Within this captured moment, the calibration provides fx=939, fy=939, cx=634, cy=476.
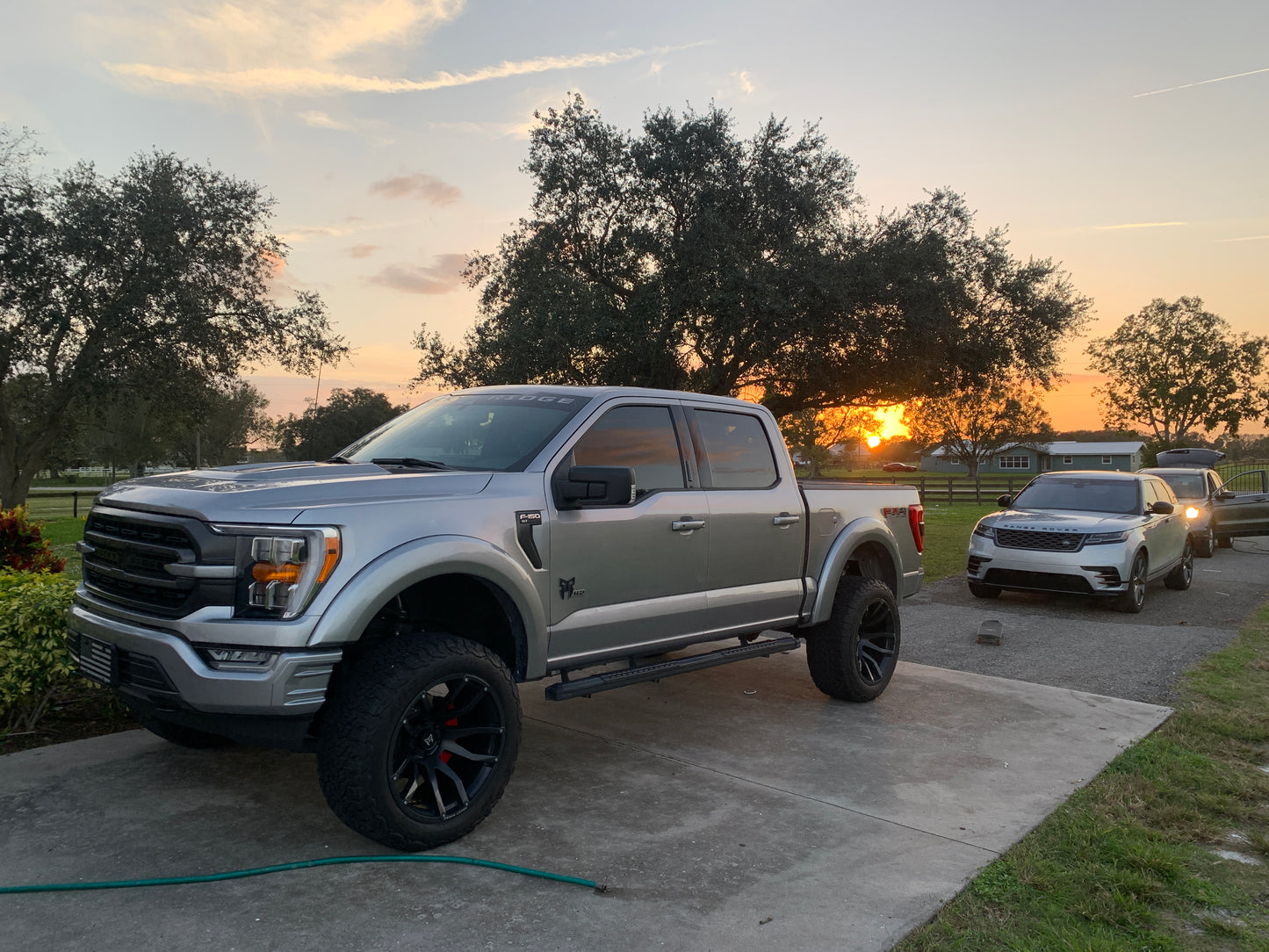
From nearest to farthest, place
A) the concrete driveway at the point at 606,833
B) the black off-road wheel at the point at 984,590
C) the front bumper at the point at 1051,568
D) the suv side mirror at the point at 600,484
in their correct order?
1. the concrete driveway at the point at 606,833
2. the suv side mirror at the point at 600,484
3. the front bumper at the point at 1051,568
4. the black off-road wheel at the point at 984,590

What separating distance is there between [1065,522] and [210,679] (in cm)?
989

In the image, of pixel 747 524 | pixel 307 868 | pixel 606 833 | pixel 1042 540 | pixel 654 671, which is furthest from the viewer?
pixel 1042 540

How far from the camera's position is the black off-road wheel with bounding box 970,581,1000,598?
1135 cm

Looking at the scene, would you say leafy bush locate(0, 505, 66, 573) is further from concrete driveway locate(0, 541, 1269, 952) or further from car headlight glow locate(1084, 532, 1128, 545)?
car headlight glow locate(1084, 532, 1128, 545)

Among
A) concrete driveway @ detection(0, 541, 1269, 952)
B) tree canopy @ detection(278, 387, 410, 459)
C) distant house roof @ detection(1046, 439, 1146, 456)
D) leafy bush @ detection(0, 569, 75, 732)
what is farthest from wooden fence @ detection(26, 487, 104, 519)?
distant house roof @ detection(1046, 439, 1146, 456)

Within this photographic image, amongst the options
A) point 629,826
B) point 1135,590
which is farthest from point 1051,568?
point 629,826

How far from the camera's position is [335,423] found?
6550 cm

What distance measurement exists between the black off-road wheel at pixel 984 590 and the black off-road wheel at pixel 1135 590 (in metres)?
1.32

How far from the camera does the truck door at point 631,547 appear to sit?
443 centimetres

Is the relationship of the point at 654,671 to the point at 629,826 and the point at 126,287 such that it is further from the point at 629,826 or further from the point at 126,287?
the point at 126,287

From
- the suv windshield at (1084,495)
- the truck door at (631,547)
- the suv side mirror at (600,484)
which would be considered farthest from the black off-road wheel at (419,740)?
the suv windshield at (1084,495)

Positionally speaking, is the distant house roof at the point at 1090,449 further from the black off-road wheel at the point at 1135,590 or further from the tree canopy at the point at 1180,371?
the black off-road wheel at the point at 1135,590

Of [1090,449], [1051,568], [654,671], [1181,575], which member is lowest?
[1181,575]

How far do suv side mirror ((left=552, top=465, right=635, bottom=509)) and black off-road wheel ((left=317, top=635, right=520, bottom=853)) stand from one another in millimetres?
817
